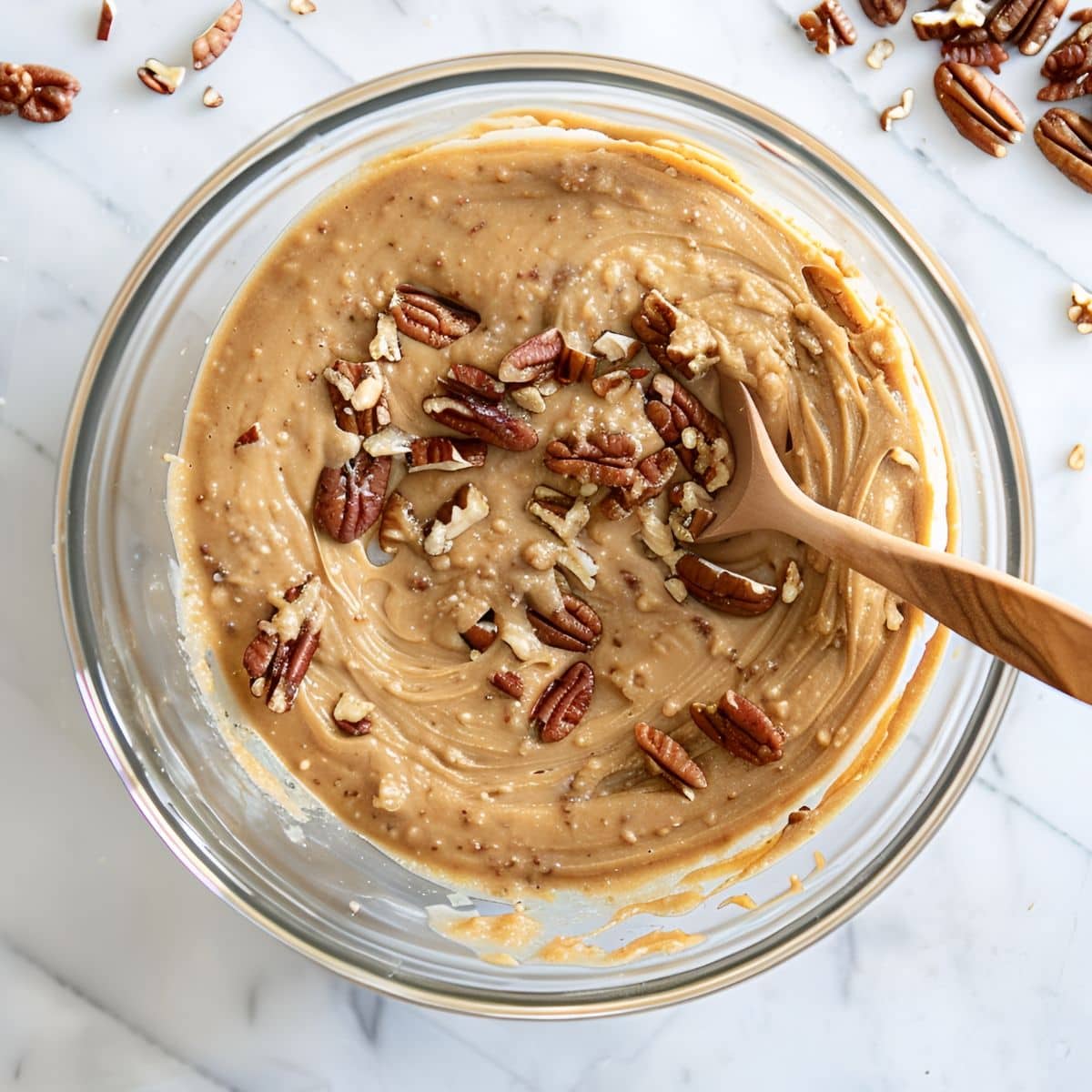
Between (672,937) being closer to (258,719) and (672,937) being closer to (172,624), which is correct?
(258,719)

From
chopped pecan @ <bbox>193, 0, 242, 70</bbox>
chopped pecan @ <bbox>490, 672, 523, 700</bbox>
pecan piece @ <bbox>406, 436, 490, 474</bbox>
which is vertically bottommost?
chopped pecan @ <bbox>490, 672, 523, 700</bbox>

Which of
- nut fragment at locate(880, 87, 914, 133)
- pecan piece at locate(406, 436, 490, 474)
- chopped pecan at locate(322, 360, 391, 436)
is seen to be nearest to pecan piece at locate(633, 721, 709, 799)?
pecan piece at locate(406, 436, 490, 474)

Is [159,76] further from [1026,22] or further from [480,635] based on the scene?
[1026,22]

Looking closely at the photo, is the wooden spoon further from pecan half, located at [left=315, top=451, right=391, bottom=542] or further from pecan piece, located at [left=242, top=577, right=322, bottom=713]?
pecan piece, located at [left=242, top=577, right=322, bottom=713]

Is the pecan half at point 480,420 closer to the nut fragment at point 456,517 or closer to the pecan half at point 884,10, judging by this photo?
the nut fragment at point 456,517

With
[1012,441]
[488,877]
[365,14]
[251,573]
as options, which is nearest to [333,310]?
[251,573]

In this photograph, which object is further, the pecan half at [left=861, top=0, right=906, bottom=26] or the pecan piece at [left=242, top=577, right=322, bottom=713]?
the pecan half at [left=861, top=0, right=906, bottom=26]

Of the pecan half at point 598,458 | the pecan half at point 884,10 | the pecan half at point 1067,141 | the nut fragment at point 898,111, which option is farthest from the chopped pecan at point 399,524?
the pecan half at point 1067,141
